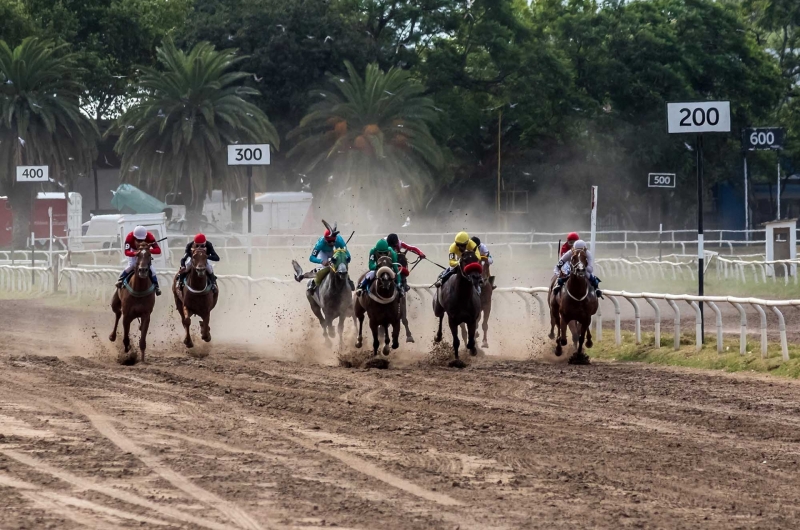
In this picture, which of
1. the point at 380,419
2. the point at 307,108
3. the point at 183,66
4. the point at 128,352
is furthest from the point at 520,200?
the point at 380,419

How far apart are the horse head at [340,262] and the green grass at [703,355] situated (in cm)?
377

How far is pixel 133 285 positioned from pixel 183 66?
114 feet

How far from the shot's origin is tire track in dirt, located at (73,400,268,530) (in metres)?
7.29

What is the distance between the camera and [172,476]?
852cm

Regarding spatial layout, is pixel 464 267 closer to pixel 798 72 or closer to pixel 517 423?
pixel 517 423

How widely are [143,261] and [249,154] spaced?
7.16 metres

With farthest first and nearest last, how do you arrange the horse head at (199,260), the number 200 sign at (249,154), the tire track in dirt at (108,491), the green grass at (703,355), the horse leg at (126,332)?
the number 200 sign at (249,154) → the horse head at (199,260) → the horse leg at (126,332) → the green grass at (703,355) → the tire track in dirt at (108,491)

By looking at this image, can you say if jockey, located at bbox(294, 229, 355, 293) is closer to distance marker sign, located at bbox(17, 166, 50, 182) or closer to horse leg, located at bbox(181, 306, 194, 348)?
horse leg, located at bbox(181, 306, 194, 348)

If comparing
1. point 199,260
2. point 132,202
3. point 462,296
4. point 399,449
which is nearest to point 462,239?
point 462,296

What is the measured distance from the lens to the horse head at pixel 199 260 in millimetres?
18500

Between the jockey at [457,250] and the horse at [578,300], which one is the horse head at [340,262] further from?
the horse at [578,300]

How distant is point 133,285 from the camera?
56.6ft

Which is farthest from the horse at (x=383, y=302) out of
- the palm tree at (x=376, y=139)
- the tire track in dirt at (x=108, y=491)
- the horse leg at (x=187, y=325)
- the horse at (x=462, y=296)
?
the palm tree at (x=376, y=139)

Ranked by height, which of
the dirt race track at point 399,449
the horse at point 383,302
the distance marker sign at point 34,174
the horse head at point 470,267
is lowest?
the dirt race track at point 399,449
